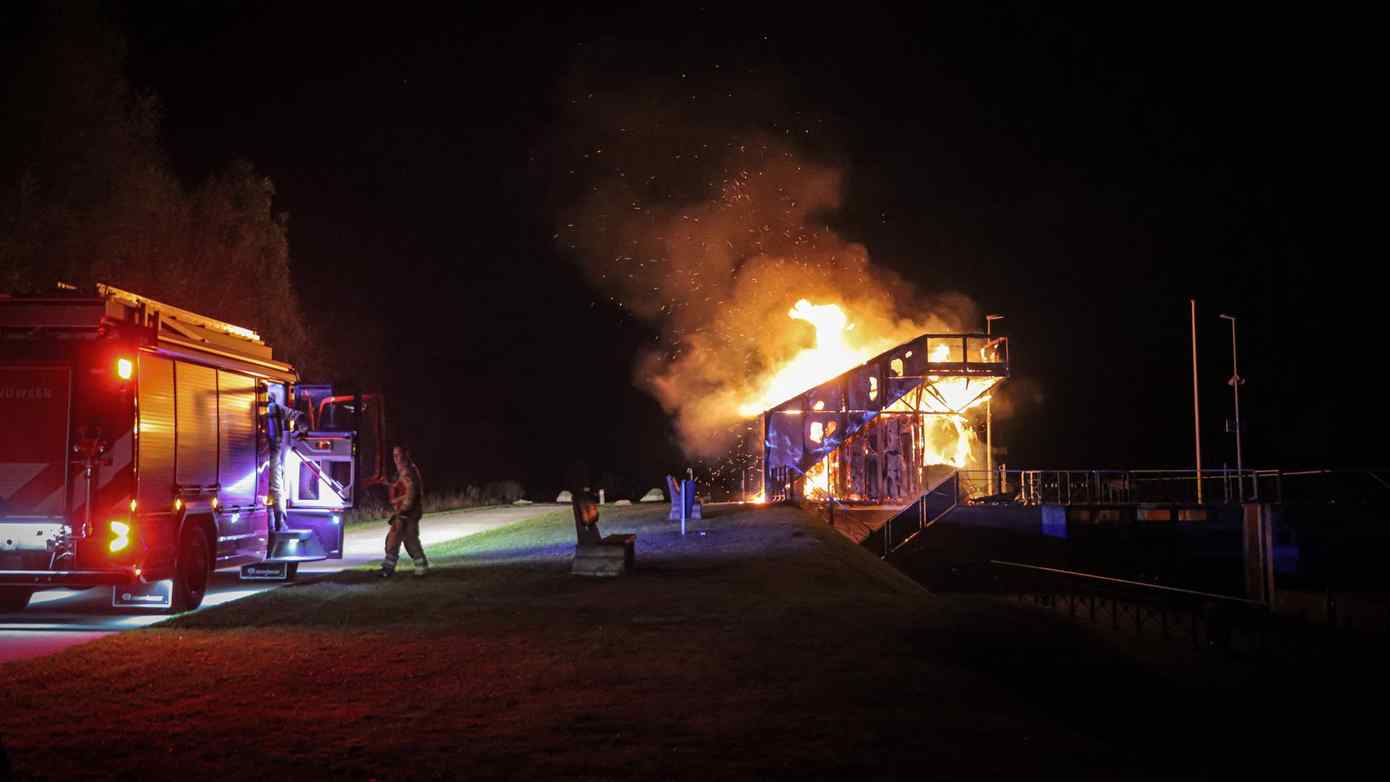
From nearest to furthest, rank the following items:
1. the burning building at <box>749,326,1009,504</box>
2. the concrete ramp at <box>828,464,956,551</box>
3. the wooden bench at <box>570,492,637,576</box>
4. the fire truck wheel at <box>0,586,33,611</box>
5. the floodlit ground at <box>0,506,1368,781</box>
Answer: the floodlit ground at <box>0,506,1368,781</box> < the fire truck wheel at <box>0,586,33,611</box> < the wooden bench at <box>570,492,637,576</box> < the concrete ramp at <box>828,464,956,551</box> < the burning building at <box>749,326,1009,504</box>

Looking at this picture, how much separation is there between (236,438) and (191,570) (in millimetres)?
2255

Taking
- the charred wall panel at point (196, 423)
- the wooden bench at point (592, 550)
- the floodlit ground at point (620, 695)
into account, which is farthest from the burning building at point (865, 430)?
the charred wall panel at point (196, 423)

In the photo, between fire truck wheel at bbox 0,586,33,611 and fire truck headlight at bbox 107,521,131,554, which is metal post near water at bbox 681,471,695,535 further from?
fire truck headlight at bbox 107,521,131,554

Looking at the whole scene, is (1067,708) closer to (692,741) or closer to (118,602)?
(692,741)

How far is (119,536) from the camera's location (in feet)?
42.0

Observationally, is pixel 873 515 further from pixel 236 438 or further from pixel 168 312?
pixel 168 312

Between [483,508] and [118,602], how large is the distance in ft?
96.6

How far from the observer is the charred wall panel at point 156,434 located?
43.1 feet

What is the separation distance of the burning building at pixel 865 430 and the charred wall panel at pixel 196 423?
22.1 meters

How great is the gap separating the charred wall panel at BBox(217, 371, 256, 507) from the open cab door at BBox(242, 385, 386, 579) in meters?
0.99

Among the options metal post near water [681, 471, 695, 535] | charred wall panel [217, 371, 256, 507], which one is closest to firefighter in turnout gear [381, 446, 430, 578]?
charred wall panel [217, 371, 256, 507]

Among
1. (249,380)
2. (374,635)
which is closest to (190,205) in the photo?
(249,380)

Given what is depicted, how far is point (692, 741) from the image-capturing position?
7.59 metres

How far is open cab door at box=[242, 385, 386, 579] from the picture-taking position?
1730cm
